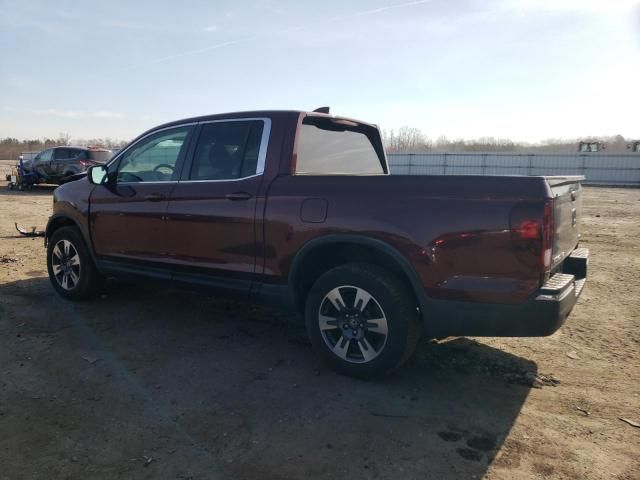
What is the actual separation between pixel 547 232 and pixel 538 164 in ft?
102

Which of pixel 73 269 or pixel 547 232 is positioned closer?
pixel 547 232

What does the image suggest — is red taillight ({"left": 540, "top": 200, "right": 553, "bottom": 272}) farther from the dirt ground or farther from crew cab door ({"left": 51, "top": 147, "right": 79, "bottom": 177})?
crew cab door ({"left": 51, "top": 147, "right": 79, "bottom": 177})

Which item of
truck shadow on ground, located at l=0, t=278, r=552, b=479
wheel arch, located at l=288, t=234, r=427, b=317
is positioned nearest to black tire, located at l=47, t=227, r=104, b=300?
truck shadow on ground, located at l=0, t=278, r=552, b=479

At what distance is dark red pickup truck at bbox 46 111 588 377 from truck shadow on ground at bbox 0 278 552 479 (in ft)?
1.42

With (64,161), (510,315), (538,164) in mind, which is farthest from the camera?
(538,164)

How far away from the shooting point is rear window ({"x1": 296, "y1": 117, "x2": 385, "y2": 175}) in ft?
13.4

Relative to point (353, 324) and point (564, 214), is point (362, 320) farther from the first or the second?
point (564, 214)

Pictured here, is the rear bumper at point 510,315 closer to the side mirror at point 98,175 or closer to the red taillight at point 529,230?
the red taillight at point 529,230

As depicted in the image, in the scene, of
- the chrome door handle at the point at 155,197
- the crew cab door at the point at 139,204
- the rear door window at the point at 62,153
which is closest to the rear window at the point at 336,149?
the crew cab door at the point at 139,204

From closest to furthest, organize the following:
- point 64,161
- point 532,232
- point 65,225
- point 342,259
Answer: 1. point 532,232
2. point 342,259
3. point 65,225
4. point 64,161

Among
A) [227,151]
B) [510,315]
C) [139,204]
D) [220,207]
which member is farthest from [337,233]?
[139,204]

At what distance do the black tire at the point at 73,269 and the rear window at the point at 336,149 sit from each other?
285 cm

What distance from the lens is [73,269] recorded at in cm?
548

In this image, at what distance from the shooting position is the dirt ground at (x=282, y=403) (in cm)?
266
